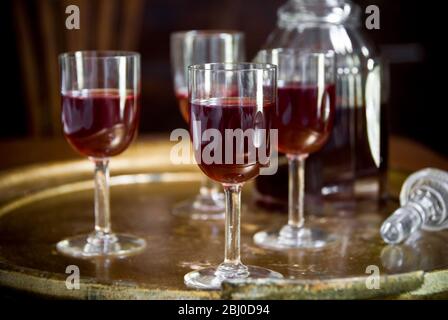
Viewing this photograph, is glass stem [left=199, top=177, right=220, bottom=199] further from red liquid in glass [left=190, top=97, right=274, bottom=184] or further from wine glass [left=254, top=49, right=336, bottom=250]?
red liquid in glass [left=190, top=97, right=274, bottom=184]

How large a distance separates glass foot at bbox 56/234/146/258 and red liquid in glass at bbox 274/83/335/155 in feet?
0.83

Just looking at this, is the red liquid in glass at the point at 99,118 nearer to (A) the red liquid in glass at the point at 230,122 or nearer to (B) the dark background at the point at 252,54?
(A) the red liquid in glass at the point at 230,122

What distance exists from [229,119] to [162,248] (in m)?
0.26

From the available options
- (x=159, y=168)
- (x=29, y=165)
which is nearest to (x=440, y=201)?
(x=159, y=168)

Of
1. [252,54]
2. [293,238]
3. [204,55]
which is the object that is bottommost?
[293,238]

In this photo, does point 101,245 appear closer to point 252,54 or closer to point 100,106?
point 100,106

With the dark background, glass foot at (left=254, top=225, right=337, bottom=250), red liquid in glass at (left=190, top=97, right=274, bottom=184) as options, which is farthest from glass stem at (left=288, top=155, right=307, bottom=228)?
the dark background

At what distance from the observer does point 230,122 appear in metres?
1.01

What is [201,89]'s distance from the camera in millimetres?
1027

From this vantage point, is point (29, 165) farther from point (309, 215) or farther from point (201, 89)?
point (201, 89)

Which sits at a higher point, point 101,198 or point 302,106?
point 302,106

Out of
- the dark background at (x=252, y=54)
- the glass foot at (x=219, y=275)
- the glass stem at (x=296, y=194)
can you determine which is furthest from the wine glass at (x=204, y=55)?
the dark background at (x=252, y=54)

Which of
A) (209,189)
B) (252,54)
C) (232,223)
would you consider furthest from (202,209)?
(252,54)

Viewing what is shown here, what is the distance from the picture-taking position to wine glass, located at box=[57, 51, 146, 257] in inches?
46.5
